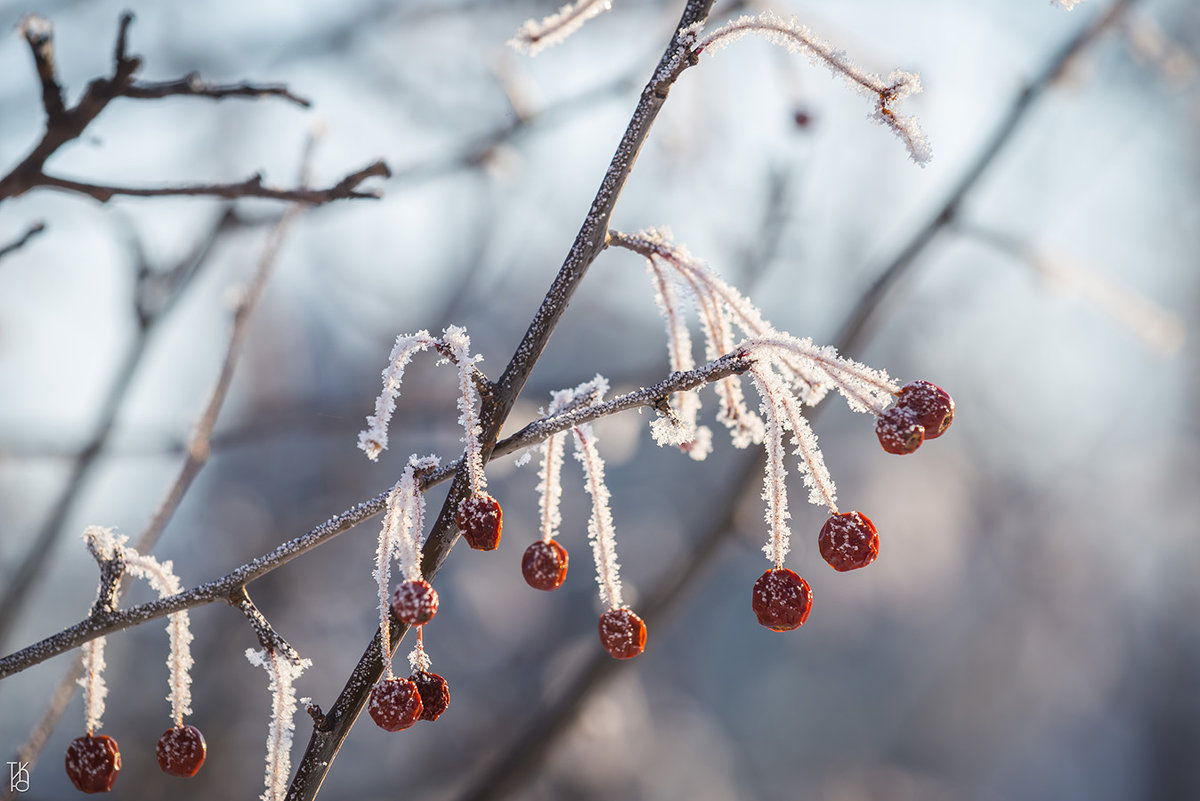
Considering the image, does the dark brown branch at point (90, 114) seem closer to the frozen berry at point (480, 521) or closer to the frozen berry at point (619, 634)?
the frozen berry at point (480, 521)

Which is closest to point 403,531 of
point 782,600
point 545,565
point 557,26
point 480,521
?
point 480,521

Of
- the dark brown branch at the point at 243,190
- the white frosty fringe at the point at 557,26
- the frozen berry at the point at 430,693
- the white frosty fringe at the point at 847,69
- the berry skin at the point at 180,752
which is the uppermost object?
the dark brown branch at the point at 243,190

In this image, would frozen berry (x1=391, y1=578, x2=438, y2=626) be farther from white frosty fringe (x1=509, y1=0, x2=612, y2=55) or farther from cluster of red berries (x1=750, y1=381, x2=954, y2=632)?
white frosty fringe (x1=509, y1=0, x2=612, y2=55)

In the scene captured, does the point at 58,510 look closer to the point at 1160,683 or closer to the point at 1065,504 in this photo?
the point at 1065,504

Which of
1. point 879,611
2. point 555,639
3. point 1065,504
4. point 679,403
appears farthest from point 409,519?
point 1065,504

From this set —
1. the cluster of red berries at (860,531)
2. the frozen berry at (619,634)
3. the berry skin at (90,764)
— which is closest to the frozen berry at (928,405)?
the cluster of red berries at (860,531)

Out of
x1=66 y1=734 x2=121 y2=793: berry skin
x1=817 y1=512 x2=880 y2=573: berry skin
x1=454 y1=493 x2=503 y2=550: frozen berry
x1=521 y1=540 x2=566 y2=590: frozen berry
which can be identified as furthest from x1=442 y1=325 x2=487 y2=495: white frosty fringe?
x1=66 y1=734 x2=121 y2=793: berry skin
